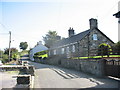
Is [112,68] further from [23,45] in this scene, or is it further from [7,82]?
[23,45]

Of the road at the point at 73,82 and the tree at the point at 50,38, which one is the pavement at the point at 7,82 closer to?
the road at the point at 73,82

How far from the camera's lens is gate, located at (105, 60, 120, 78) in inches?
433

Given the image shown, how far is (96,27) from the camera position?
28281mm

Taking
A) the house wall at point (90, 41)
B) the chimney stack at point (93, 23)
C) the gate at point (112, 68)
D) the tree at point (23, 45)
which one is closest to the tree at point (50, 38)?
the tree at point (23, 45)

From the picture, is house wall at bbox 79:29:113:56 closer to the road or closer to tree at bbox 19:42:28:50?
the road

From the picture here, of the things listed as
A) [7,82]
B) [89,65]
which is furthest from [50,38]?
[7,82]

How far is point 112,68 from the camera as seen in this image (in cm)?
1148

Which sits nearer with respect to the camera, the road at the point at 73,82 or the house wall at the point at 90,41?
the road at the point at 73,82

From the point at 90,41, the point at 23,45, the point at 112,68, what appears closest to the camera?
the point at 112,68

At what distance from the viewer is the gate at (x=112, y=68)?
11.0 m

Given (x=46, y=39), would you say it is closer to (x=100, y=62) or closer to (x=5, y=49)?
(x=5, y=49)

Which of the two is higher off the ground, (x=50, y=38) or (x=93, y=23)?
(x=50, y=38)

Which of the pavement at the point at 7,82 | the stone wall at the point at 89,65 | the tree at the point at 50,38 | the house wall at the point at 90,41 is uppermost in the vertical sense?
the tree at the point at 50,38

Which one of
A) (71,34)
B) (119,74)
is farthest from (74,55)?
(71,34)
